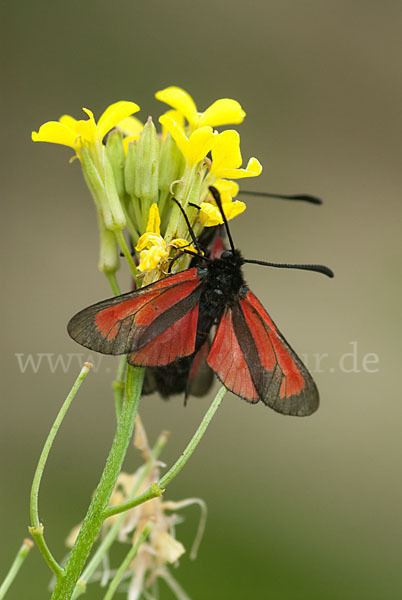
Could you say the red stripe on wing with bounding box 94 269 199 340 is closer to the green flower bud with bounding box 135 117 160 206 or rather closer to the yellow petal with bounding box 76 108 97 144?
the green flower bud with bounding box 135 117 160 206

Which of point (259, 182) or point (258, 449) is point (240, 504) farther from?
point (259, 182)

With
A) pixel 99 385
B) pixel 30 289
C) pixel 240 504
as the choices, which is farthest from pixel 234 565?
pixel 30 289

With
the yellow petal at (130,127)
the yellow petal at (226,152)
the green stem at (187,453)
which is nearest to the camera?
the green stem at (187,453)

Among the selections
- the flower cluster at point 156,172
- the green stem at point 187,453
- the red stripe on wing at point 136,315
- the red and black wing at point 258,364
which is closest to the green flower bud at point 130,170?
the flower cluster at point 156,172

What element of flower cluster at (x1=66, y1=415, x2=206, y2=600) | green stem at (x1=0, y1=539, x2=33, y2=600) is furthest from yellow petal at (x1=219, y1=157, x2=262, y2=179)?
green stem at (x1=0, y1=539, x2=33, y2=600)

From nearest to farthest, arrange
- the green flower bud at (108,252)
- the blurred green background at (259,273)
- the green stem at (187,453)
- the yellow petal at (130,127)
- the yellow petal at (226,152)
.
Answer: the green stem at (187,453)
the yellow petal at (226,152)
the green flower bud at (108,252)
the yellow petal at (130,127)
the blurred green background at (259,273)

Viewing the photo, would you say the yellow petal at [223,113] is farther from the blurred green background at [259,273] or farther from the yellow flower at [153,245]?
the blurred green background at [259,273]
